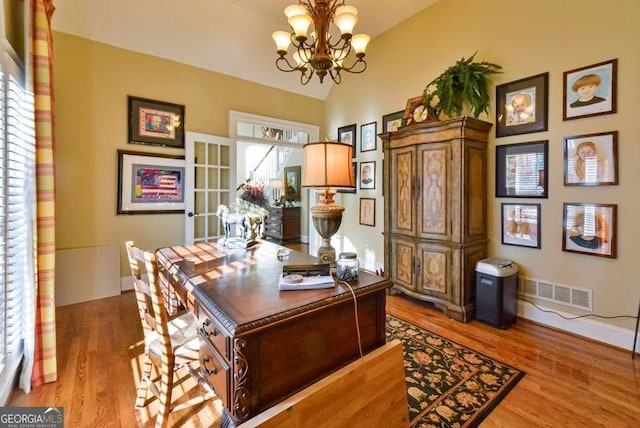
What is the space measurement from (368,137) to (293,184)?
331 centimetres

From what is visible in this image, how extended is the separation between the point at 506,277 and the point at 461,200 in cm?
84

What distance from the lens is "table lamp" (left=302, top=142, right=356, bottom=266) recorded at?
1459mm

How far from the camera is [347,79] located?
4984mm

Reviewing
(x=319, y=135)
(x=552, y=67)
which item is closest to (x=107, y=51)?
(x=319, y=135)

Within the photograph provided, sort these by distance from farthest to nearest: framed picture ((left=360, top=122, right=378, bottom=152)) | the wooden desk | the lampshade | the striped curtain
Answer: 1. framed picture ((left=360, top=122, right=378, bottom=152))
2. the striped curtain
3. the lampshade
4. the wooden desk

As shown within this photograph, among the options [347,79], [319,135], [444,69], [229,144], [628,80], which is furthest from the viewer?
[319,135]

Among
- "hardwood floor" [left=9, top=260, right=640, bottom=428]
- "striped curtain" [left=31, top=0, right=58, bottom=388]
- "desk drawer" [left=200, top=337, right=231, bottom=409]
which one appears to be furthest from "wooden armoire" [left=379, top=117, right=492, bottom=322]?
"striped curtain" [left=31, top=0, right=58, bottom=388]

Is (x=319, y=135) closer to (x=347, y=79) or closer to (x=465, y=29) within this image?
(x=347, y=79)

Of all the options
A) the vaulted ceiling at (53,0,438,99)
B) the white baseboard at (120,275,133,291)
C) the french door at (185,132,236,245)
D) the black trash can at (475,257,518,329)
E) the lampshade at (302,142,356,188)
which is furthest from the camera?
the french door at (185,132,236,245)

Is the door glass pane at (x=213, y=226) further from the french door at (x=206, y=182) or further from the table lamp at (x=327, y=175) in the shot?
the table lamp at (x=327, y=175)

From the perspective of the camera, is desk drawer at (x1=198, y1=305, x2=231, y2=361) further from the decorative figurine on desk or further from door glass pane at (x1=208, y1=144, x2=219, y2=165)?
door glass pane at (x1=208, y1=144, x2=219, y2=165)

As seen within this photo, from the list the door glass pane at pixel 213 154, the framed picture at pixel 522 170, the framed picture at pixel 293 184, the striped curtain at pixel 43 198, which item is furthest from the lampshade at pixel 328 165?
the framed picture at pixel 293 184

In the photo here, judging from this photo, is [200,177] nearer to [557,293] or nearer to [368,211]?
[368,211]

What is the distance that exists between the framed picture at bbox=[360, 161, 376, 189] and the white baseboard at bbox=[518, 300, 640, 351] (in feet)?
8.06
